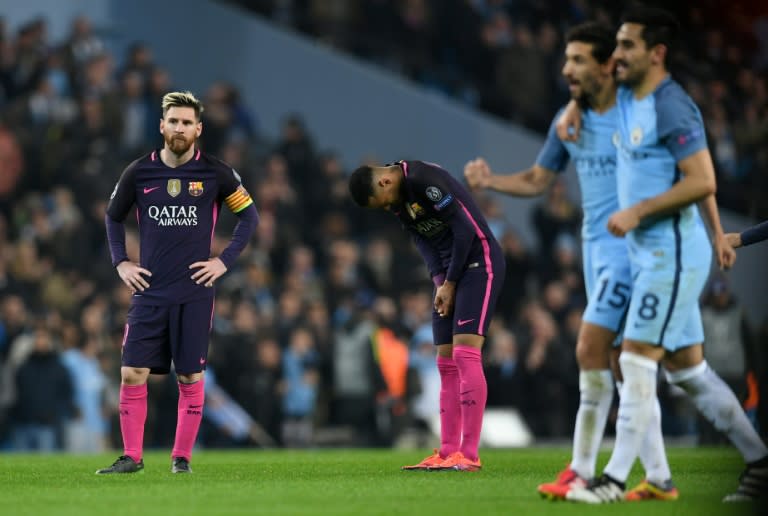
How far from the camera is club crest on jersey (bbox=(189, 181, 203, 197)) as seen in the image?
9.16 m

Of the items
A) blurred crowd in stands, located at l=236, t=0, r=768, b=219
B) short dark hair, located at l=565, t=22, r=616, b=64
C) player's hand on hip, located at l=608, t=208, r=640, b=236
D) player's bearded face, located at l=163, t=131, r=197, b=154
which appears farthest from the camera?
blurred crowd in stands, located at l=236, t=0, r=768, b=219

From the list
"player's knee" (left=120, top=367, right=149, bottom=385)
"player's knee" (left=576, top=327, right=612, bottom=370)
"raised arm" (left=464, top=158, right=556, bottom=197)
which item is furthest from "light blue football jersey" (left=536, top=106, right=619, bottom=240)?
"player's knee" (left=120, top=367, right=149, bottom=385)

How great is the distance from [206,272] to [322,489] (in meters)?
1.82

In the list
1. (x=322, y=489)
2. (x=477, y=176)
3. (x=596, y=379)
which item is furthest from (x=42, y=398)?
(x=596, y=379)

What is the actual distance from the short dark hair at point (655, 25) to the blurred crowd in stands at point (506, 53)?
13119 millimetres

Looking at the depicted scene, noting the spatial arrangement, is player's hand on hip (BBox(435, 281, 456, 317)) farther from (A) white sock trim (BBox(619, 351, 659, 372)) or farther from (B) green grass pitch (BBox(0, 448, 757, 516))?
(A) white sock trim (BBox(619, 351, 659, 372))

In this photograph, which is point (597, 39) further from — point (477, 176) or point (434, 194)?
point (434, 194)

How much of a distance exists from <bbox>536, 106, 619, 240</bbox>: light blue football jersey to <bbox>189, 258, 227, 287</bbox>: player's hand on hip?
2.59 meters

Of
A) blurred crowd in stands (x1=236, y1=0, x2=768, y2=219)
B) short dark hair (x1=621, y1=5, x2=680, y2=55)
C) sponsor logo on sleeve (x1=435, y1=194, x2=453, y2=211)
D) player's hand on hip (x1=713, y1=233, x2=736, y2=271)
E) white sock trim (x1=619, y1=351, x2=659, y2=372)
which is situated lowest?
white sock trim (x1=619, y1=351, x2=659, y2=372)

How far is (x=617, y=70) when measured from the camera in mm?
6961

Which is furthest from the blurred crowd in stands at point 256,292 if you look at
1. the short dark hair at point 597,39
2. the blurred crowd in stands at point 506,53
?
the short dark hair at point 597,39

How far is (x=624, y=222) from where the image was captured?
651 cm

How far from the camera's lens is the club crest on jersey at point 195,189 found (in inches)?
360

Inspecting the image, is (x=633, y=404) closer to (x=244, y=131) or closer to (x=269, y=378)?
(x=269, y=378)
